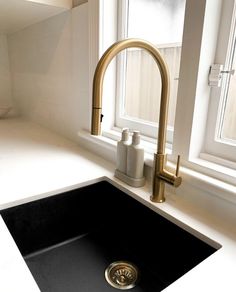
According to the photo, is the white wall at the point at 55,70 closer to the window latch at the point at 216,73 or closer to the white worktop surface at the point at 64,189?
the white worktop surface at the point at 64,189

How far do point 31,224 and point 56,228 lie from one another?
9 centimetres

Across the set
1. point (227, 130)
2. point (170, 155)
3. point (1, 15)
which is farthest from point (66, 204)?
point (1, 15)

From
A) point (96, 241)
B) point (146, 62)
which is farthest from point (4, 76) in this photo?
point (96, 241)

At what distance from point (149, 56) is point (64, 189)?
2.21 ft

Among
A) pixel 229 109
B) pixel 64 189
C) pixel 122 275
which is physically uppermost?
pixel 229 109

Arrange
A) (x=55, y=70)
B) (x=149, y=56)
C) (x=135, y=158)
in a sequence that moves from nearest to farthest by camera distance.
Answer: (x=135, y=158), (x=149, y=56), (x=55, y=70)

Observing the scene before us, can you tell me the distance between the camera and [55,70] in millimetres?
1415

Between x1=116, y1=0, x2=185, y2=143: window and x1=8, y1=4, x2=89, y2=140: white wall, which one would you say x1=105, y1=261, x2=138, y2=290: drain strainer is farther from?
x1=8, y1=4, x2=89, y2=140: white wall

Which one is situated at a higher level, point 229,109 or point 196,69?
point 196,69

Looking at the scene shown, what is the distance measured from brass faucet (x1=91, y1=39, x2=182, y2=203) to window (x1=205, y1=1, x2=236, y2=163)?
0.59ft

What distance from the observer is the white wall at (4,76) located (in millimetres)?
1954

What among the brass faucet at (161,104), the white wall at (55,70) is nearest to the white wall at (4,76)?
the white wall at (55,70)

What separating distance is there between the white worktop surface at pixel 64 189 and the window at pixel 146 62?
0.88 feet

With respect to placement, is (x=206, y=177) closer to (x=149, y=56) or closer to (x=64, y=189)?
(x=64, y=189)
